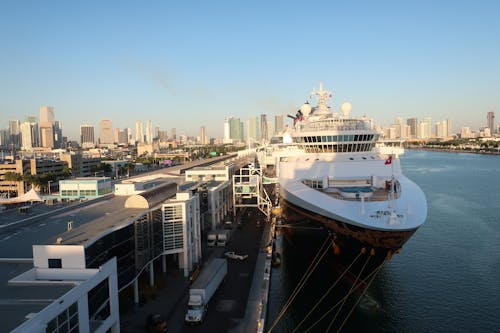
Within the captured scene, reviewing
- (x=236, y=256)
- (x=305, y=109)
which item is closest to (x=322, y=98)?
(x=305, y=109)

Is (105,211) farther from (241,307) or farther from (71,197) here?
(71,197)

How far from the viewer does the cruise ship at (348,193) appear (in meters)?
19.7

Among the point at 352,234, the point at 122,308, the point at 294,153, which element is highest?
the point at 294,153

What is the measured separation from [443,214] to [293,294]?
27.3 metres

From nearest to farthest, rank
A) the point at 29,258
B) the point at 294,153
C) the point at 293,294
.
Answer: the point at 29,258
the point at 293,294
the point at 294,153

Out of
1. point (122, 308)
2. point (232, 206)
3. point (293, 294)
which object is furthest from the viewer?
point (232, 206)

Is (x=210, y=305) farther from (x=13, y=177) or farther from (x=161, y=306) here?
(x=13, y=177)

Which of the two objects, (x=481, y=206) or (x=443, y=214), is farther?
(x=481, y=206)

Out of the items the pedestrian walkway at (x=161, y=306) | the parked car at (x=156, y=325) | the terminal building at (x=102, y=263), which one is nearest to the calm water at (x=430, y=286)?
the pedestrian walkway at (x=161, y=306)

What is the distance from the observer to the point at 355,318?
20047 millimetres

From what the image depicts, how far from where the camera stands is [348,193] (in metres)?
24.1

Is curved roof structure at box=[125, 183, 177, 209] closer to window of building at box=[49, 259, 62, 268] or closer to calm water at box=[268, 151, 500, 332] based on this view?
window of building at box=[49, 259, 62, 268]

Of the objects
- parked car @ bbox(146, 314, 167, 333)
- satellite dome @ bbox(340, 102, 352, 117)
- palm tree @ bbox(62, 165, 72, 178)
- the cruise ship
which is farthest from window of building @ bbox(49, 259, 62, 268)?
palm tree @ bbox(62, 165, 72, 178)

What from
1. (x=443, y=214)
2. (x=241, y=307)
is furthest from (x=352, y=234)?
(x=443, y=214)
